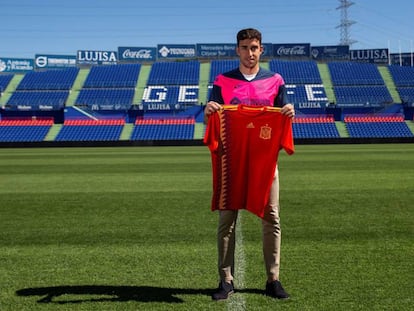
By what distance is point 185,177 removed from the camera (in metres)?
16.3

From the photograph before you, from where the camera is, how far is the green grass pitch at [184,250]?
4.64 metres

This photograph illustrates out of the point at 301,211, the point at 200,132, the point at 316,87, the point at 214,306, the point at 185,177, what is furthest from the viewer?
the point at 316,87

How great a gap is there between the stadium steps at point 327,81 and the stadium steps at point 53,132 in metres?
26.6

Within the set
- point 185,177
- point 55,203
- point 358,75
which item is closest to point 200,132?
point 358,75

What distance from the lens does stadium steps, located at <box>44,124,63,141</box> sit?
Answer: 48906 mm

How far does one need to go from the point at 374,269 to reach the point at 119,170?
1475cm

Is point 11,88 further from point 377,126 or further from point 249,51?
point 249,51

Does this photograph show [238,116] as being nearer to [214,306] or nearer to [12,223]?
[214,306]

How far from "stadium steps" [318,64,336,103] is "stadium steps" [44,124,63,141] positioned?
2662cm

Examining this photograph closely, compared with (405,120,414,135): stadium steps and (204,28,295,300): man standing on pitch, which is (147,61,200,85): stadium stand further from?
(204,28,295,300): man standing on pitch

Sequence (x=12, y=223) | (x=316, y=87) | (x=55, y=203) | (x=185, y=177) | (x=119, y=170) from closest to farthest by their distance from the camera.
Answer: (x=12, y=223) → (x=55, y=203) → (x=185, y=177) → (x=119, y=170) → (x=316, y=87)

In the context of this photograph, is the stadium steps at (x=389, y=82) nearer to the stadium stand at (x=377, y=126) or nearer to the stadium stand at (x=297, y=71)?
the stadium stand at (x=377, y=126)

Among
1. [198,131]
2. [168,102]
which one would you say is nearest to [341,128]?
[198,131]

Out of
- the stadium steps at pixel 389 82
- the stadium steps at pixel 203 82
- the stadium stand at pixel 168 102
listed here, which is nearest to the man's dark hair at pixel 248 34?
the stadium stand at pixel 168 102
